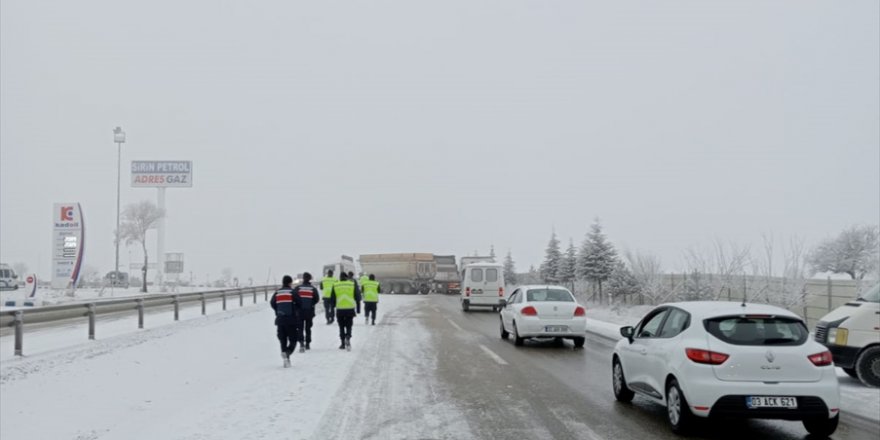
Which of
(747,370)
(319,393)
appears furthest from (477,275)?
(747,370)

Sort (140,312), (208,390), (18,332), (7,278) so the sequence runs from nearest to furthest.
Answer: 1. (208,390)
2. (18,332)
3. (140,312)
4. (7,278)

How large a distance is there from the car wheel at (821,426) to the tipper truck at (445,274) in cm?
5384

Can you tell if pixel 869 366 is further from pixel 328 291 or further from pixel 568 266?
pixel 568 266

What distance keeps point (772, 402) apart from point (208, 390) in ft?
26.3

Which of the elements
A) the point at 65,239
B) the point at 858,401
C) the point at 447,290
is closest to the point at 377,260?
the point at 447,290

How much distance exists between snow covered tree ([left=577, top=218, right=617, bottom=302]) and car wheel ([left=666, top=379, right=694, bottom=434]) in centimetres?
3776

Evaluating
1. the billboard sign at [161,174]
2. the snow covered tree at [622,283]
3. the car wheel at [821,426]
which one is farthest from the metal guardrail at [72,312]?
the billboard sign at [161,174]

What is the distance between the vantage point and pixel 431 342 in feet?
59.0

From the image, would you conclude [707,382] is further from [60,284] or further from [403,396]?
[60,284]

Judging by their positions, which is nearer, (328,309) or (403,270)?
(328,309)

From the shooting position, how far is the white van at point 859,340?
11305 mm

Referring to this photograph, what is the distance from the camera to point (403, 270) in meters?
60.2

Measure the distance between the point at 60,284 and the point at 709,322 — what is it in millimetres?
26883

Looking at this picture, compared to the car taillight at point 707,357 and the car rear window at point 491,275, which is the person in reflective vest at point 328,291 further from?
the car taillight at point 707,357
